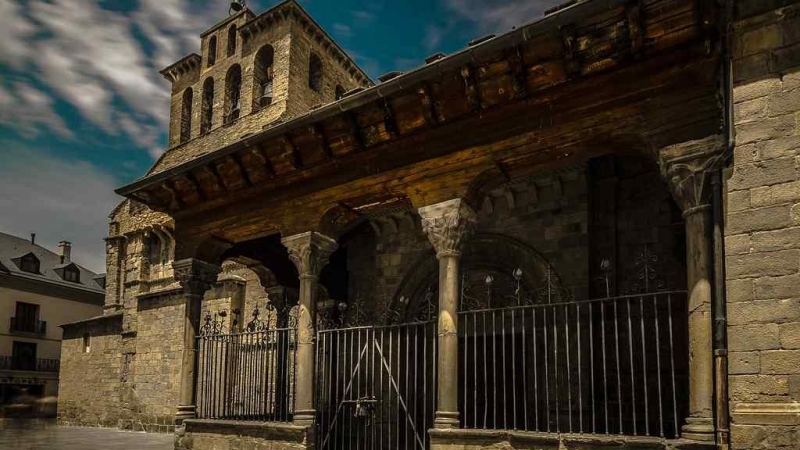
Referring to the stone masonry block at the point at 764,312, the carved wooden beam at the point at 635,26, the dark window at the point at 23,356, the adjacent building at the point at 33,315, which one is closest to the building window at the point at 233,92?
the adjacent building at the point at 33,315

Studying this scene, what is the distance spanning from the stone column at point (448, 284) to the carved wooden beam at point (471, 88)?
953 mm

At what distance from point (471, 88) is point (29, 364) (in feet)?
116

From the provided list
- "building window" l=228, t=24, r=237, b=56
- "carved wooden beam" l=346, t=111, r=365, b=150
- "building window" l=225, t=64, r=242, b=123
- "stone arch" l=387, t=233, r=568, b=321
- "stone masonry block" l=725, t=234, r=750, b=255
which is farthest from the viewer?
"building window" l=228, t=24, r=237, b=56

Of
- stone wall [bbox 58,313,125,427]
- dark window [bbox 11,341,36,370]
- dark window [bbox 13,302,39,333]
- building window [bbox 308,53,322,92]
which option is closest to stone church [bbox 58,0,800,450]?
building window [bbox 308,53,322,92]

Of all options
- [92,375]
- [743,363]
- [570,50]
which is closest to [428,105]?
[570,50]

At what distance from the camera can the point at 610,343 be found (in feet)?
26.8

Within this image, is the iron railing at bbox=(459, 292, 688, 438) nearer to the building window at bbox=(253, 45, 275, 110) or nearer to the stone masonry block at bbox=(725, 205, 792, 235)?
the stone masonry block at bbox=(725, 205, 792, 235)

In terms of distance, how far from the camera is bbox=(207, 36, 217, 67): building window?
2703 cm

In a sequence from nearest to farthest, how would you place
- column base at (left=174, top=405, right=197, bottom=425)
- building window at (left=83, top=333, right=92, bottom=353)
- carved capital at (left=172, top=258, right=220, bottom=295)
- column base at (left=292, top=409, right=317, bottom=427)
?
column base at (left=292, top=409, right=317, bottom=427), column base at (left=174, top=405, right=197, bottom=425), carved capital at (left=172, top=258, right=220, bottom=295), building window at (left=83, top=333, right=92, bottom=353)

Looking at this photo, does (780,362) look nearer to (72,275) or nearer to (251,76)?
(251,76)

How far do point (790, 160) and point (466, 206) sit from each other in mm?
2885

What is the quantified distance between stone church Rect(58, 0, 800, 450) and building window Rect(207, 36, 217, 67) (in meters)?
18.3

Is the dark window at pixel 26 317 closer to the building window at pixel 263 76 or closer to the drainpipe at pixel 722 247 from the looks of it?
the building window at pixel 263 76

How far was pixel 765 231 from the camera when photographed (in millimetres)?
4617
